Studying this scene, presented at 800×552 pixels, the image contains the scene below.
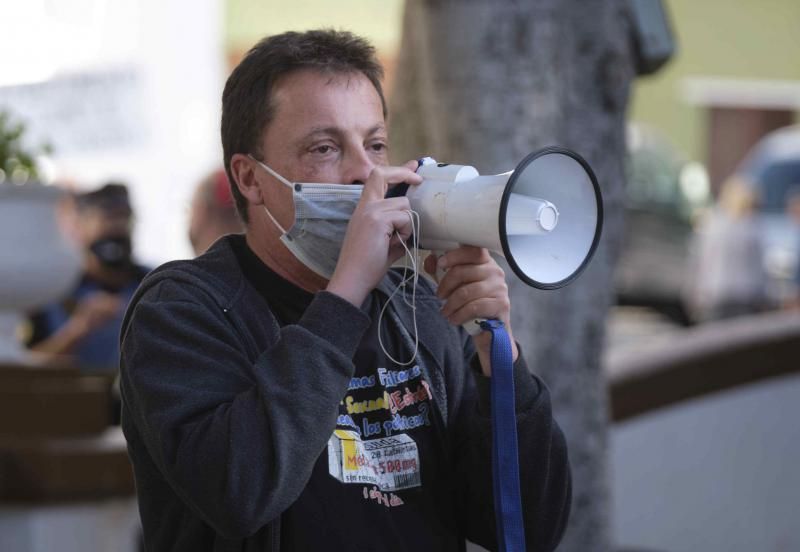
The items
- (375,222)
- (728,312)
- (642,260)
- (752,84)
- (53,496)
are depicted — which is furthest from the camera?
(752,84)

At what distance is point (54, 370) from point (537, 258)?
315cm

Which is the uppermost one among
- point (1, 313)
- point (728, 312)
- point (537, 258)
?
point (537, 258)

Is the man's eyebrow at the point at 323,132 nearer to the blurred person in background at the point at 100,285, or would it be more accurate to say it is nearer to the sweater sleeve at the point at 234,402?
the sweater sleeve at the point at 234,402

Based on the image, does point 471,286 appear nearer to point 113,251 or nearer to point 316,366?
point 316,366

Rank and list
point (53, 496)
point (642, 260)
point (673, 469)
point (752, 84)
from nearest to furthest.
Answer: point (53, 496)
point (673, 469)
point (642, 260)
point (752, 84)

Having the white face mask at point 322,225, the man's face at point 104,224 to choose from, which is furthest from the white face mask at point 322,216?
the man's face at point 104,224

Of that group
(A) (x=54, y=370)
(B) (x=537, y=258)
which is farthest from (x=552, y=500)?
(A) (x=54, y=370)

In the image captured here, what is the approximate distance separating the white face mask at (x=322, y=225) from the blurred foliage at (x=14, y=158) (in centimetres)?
281

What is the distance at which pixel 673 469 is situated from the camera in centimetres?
512

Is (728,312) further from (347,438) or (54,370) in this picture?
(347,438)

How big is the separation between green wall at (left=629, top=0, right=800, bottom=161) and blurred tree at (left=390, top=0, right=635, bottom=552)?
55.9 feet

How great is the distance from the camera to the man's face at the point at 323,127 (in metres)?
2.07

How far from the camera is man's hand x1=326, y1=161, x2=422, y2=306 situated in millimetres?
1931

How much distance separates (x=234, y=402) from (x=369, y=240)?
320mm
